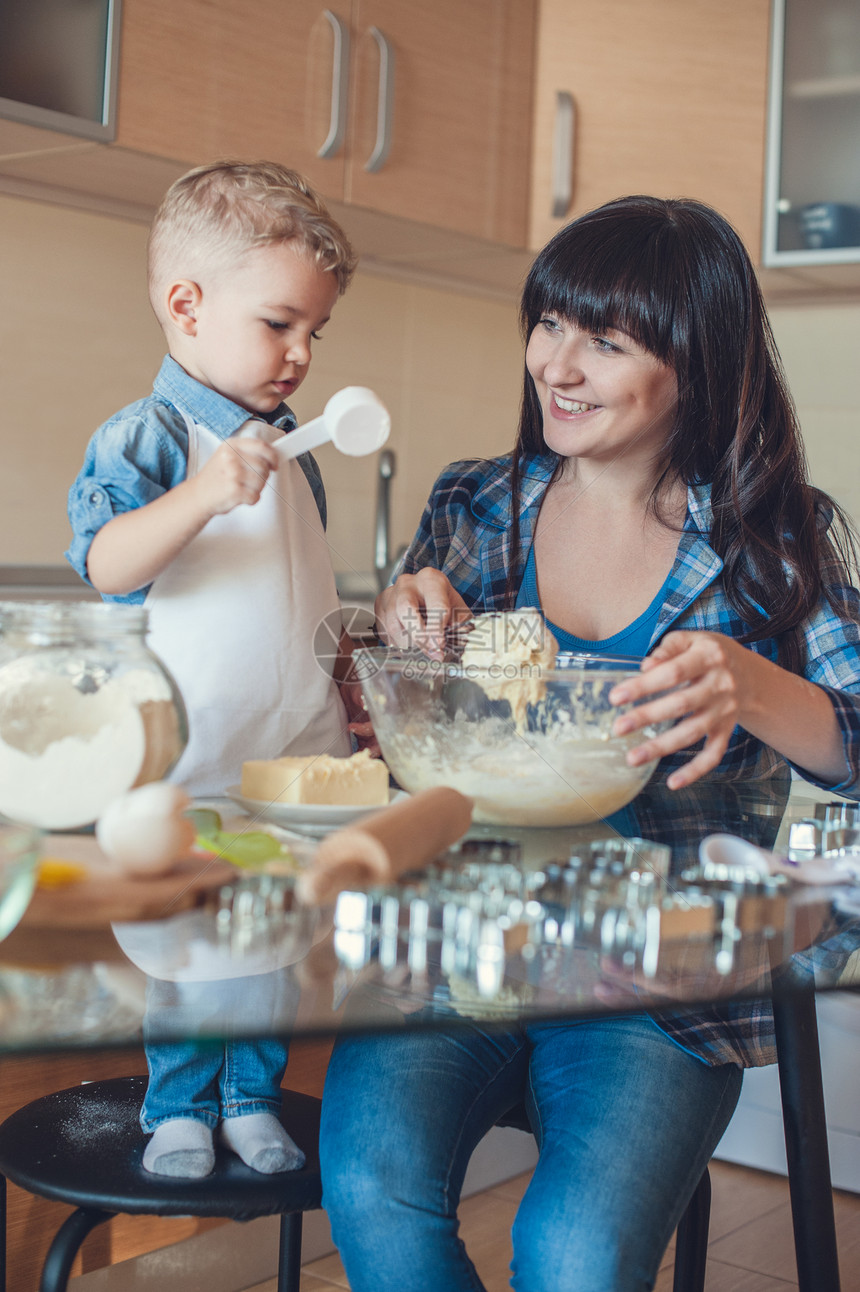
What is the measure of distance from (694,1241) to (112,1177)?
1.70ft

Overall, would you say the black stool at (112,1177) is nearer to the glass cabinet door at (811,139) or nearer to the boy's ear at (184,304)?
the boy's ear at (184,304)

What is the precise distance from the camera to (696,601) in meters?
1.19

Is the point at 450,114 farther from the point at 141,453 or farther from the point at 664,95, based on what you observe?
the point at 141,453

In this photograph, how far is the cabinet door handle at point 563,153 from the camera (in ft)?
8.16

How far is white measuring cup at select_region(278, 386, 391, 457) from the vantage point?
2.70 ft

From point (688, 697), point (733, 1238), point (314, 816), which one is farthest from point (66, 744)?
point (733, 1238)

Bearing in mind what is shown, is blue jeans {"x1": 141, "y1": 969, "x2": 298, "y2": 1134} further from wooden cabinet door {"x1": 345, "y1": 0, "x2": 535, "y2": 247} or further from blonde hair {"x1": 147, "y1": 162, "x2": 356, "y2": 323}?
wooden cabinet door {"x1": 345, "y1": 0, "x2": 535, "y2": 247}

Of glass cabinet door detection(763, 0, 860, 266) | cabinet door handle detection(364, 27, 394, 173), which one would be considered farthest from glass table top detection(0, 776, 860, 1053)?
glass cabinet door detection(763, 0, 860, 266)

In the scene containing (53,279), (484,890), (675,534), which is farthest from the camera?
(53,279)

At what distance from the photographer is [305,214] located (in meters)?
0.99

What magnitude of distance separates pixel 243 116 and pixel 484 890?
170cm

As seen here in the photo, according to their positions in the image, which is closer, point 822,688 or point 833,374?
point 822,688

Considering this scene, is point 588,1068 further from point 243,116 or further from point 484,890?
point 243,116

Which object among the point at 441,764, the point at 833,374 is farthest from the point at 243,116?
the point at 441,764
